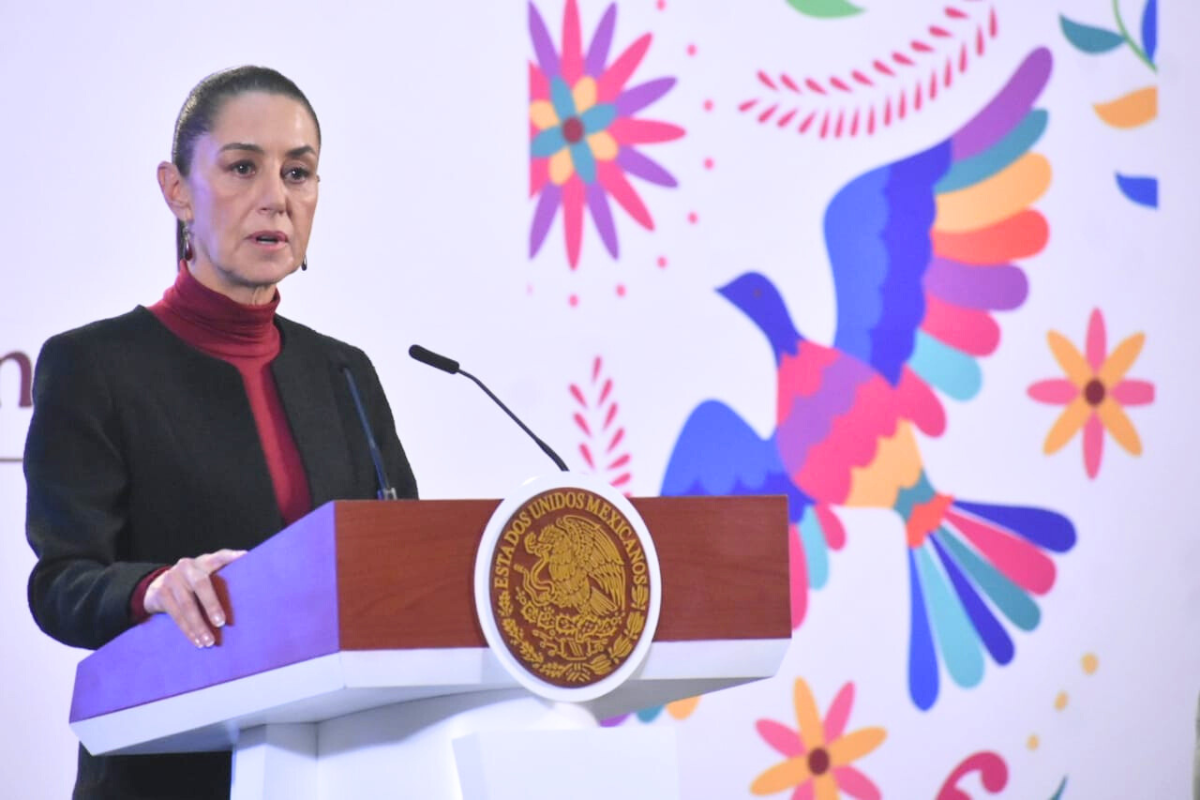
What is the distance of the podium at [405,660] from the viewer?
1.31 meters

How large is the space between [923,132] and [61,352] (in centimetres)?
201

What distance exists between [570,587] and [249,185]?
0.90m

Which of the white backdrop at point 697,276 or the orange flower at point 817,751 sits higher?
the white backdrop at point 697,276

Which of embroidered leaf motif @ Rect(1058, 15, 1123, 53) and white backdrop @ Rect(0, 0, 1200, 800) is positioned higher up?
embroidered leaf motif @ Rect(1058, 15, 1123, 53)

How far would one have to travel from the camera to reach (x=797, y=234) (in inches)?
128

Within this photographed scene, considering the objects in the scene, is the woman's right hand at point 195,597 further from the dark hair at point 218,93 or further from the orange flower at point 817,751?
the orange flower at point 817,751

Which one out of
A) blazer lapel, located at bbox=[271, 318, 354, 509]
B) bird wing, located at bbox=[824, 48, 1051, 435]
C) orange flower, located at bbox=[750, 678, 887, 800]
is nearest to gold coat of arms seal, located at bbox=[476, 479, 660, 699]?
blazer lapel, located at bbox=[271, 318, 354, 509]

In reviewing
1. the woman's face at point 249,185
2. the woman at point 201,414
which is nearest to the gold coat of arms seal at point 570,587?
the woman at point 201,414

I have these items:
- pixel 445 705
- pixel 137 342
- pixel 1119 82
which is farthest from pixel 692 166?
pixel 445 705

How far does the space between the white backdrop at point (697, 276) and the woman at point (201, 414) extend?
0.76 metres

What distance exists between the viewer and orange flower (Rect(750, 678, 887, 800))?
3139 millimetres

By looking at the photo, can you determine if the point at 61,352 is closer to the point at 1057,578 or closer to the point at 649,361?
the point at 649,361

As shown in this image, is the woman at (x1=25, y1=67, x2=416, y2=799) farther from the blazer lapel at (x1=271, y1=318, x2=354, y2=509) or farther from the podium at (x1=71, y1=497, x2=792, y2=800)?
the podium at (x1=71, y1=497, x2=792, y2=800)

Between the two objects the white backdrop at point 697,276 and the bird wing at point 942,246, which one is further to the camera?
the bird wing at point 942,246
